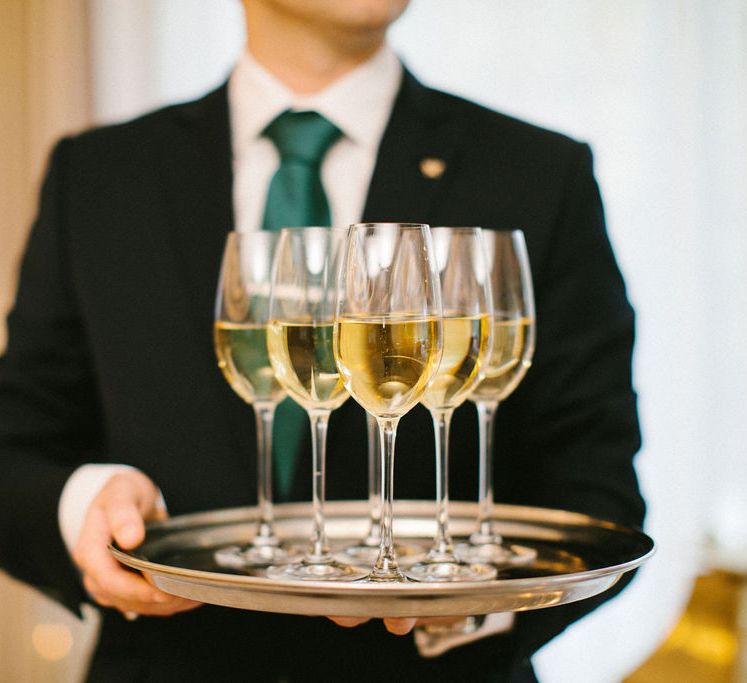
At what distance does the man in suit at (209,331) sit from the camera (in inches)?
56.5

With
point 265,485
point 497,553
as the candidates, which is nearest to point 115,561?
point 265,485

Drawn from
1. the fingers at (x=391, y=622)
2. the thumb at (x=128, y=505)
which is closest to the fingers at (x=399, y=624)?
the fingers at (x=391, y=622)

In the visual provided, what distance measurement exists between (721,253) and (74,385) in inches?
92.5

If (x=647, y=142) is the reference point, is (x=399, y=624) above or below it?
below

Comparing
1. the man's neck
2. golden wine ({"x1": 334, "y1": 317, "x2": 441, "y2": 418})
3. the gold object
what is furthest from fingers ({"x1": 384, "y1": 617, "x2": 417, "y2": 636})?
the gold object

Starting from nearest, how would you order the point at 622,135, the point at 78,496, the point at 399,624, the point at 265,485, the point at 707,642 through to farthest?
the point at 399,624 < the point at 265,485 < the point at 78,496 < the point at 707,642 < the point at 622,135

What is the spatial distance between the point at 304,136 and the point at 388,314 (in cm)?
78

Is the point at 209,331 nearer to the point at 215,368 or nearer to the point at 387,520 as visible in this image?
the point at 215,368

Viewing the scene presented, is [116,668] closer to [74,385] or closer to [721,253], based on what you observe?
[74,385]

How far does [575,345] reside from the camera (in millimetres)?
1514

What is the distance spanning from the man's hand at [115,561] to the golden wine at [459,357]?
342 millimetres

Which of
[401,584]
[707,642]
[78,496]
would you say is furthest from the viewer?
[707,642]

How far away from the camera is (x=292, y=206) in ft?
5.04

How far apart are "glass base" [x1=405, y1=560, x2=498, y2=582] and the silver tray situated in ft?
0.07
